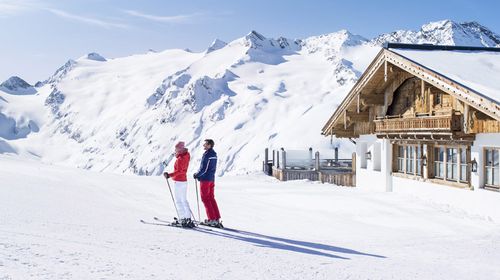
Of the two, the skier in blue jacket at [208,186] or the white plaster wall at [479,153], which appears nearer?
the skier in blue jacket at [208,186]

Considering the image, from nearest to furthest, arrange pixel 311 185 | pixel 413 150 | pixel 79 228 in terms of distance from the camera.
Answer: pixel 79 228 → pixel 413 150 → pixel 311 185

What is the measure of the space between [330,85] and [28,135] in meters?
126

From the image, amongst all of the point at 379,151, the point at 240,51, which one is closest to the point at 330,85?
the point at 240,51

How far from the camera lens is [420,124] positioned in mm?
16953

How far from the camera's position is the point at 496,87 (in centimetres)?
1358

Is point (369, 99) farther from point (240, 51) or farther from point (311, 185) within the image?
point (240, 51)

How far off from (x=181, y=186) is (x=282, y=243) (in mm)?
2207

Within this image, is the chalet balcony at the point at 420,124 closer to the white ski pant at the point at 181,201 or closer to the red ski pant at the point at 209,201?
the red ski pant at the point at 209,201

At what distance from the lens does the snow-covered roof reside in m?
13.6

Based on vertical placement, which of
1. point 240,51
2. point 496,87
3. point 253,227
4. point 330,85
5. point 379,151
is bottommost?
point 253,227

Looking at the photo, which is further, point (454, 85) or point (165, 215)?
point (454, 85)

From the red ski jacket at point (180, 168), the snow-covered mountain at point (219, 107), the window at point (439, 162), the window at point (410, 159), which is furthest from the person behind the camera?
the snow-covered mountain at point (219, 107)

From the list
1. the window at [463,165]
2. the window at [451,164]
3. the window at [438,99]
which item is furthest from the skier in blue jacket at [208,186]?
the window at [438,99]

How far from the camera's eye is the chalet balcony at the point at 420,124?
14.9 m
